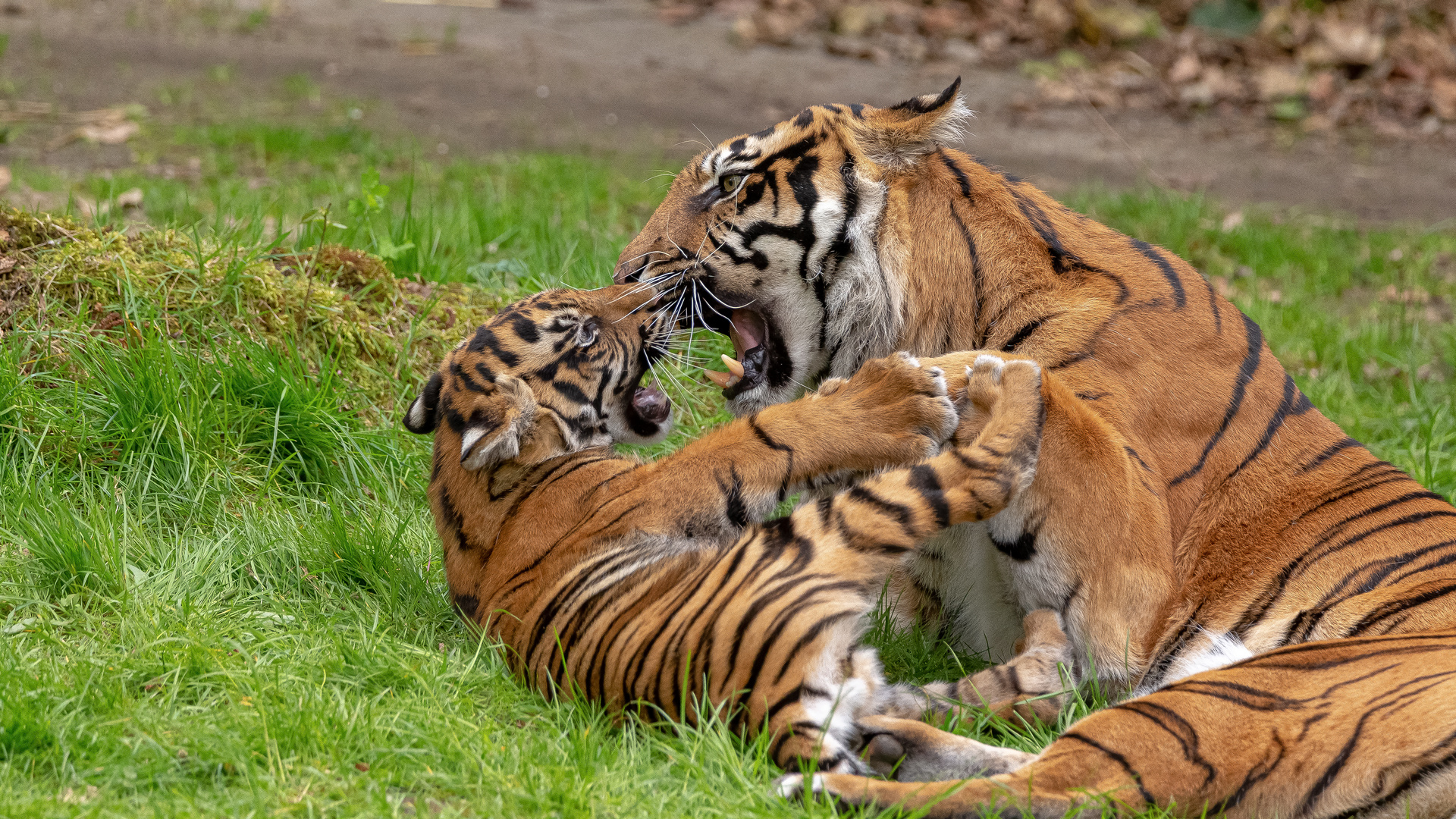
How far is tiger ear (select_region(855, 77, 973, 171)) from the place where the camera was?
3006 mm

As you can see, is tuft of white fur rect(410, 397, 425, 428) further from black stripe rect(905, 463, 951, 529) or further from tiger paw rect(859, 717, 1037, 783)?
tiger paw rect(859, 717, 1037, 783)

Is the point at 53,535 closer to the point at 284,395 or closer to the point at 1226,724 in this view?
the point at 284,395

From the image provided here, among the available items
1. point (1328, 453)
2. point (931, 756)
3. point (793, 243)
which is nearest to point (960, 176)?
point (793, 243)

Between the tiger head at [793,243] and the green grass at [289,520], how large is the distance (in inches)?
28.8

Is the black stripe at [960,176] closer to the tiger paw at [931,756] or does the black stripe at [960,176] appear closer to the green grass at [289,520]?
the green grass at [289,520]

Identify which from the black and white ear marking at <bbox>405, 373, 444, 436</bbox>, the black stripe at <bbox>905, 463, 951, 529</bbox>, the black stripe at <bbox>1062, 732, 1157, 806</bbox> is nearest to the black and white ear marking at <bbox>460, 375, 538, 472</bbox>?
the black and white ear marking at <bbox>405, 373, 444, 436</bbox>

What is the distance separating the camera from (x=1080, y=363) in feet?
9.16

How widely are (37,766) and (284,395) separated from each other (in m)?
1.43

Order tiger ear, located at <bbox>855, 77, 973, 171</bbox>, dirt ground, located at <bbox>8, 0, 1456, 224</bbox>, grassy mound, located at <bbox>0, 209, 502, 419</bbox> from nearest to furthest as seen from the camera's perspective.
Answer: tiger ear, located at <bbox>855, 77, 973, 171</bbox>, grassy mound, located at <bbox>0, 209, 502, 419</bbox>, dirt ground, located at <bbox>8, 0, 1456, 224</bbox>

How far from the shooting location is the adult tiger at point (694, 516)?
2.44 m

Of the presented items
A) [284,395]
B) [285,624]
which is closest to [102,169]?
[284,395]

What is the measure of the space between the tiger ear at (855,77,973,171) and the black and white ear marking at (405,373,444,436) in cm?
120

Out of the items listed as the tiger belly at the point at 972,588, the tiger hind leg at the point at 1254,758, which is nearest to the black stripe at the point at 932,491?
the tiger belly at the point at 972,588

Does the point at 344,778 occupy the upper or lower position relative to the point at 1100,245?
lower
